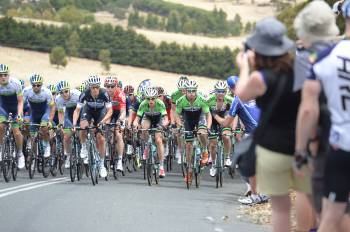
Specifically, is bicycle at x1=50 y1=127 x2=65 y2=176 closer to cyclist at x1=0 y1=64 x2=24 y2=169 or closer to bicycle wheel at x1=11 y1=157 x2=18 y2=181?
cyclist at x1=0 y1=64 x2=24 y2=169

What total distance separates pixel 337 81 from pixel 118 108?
632 inches

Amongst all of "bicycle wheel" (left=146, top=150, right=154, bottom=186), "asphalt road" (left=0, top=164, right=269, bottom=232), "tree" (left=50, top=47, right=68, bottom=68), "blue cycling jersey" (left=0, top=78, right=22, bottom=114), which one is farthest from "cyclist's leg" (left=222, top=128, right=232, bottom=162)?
"tree" (left=50, top=47, right=68, bottom=68)

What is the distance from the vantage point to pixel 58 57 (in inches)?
3937

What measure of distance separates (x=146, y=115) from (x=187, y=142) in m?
1.23

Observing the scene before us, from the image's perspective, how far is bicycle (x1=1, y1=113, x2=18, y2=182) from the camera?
1850cm

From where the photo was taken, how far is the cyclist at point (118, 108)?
2084 cm

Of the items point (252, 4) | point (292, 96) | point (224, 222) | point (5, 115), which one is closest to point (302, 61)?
point (292, 96)

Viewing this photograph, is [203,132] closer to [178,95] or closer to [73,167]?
[73,167]

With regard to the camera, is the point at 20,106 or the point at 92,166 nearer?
the point at 92,166

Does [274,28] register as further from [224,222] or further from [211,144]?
[211,144]

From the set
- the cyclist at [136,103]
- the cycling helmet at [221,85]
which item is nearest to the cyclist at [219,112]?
the cycling helmet at [221,85]

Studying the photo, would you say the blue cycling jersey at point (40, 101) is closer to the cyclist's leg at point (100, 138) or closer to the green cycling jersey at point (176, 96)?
the cyclist's leg at point (100, 138)

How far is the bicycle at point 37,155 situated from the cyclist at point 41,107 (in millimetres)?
94

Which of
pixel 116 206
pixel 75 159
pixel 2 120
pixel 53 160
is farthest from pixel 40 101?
pixel 116 206
